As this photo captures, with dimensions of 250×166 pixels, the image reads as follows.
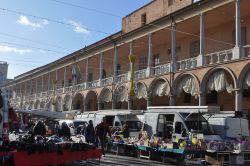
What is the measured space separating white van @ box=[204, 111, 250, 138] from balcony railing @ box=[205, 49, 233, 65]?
219 inches

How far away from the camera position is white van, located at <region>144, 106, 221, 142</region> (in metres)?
16.7

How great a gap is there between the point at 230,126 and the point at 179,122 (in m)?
2.56

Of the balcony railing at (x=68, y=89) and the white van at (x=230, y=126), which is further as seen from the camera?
the balcony railing at (x=68, y=89)

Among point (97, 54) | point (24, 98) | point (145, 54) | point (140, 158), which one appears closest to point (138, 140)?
point (140, 158)

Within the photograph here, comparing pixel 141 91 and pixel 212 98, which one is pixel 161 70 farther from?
pixel 212 98

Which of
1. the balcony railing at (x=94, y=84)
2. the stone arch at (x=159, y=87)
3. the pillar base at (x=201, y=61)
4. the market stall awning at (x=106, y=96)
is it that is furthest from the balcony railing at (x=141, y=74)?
the balcony railing at (x=94, y=84)

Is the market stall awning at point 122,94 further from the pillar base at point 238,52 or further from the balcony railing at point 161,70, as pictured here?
the pillar base at point 238,52

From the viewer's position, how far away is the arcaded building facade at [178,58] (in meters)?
23.0

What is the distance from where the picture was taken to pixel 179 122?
17.1 meters

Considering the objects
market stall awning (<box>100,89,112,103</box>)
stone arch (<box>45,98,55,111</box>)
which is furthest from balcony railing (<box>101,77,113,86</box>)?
stone arch (<box>45,98,55,111</box>)

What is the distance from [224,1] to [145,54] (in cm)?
1532

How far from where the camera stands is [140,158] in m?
17.6

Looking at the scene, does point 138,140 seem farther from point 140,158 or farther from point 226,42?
point 226,42

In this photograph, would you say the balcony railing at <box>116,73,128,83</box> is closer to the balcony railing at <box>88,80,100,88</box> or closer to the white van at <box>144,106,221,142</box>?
the balcony railing at <box>88,80,100,88</box>
